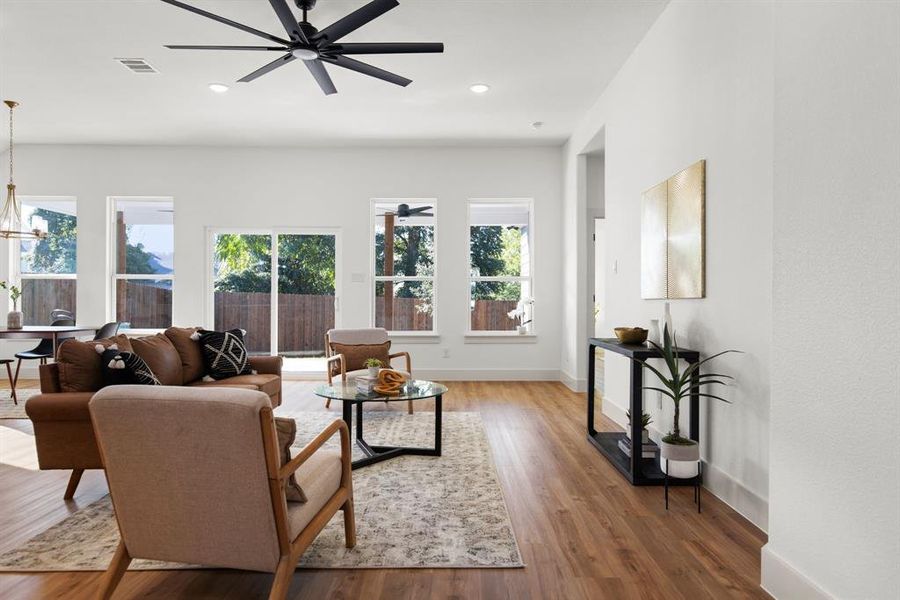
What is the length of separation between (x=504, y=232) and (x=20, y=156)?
6.65 metres

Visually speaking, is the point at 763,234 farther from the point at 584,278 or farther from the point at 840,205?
the point at 584,278

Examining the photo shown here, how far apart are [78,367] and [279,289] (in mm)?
4136

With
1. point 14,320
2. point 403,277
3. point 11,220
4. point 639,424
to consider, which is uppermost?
point 11,220

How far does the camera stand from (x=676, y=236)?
3.36 metres

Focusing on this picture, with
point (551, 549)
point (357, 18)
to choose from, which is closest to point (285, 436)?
point (551, 549)

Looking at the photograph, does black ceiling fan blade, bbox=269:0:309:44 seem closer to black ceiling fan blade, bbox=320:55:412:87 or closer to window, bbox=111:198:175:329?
black ceiling fan blade, bbox=320:55:412:87

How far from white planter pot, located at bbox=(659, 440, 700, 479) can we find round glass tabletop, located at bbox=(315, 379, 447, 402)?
4.69ft

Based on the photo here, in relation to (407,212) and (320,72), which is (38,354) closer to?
(407,212)

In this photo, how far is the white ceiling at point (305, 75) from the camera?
143 inches

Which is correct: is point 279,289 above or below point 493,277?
below

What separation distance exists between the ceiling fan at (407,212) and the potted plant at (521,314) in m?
1.74

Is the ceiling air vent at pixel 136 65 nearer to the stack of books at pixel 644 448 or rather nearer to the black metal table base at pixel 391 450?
the black metal table base at pixel 391 450

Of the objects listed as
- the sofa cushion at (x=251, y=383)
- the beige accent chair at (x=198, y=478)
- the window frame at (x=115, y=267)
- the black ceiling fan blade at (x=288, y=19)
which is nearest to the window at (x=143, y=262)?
the window frame at (x=115, y=267)

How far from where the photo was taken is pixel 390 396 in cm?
338
